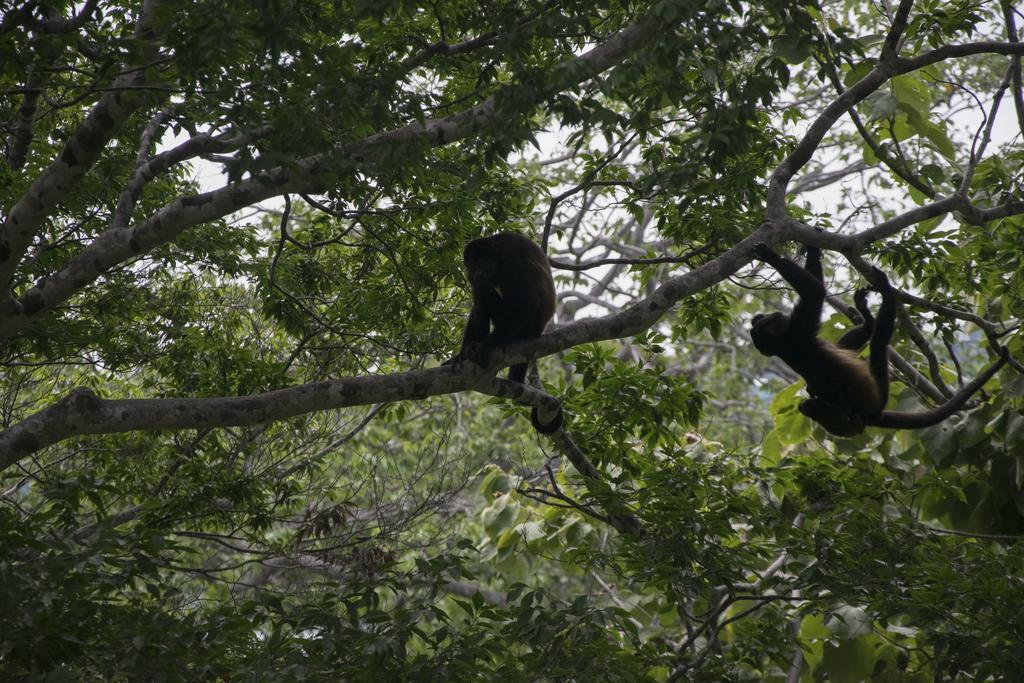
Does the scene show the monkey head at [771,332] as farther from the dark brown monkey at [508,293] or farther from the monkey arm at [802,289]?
the dark brown monkey at [508,293]

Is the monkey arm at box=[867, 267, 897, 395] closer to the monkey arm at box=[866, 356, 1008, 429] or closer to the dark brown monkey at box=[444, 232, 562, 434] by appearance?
the monkey arm at box=[866, 356, 1008, 429]

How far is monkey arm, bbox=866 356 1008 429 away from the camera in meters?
5.43

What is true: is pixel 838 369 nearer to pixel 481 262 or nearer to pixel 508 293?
pixel 508 293

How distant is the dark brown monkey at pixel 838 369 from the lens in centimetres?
549

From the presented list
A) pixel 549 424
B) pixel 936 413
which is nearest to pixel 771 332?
pixel 936 413

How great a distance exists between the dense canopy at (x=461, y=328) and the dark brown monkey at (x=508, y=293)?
0.73 feet

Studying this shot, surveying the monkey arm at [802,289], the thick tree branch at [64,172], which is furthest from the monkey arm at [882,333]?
the thick tree branch at [64,172]

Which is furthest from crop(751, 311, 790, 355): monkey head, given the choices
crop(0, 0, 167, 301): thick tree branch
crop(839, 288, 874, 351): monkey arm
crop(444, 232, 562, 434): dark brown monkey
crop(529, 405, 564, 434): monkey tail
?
crop(0, 0, 167, 301): thick tree branch

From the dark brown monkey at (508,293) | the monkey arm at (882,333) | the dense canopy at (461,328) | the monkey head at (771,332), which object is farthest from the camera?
the monkey head at (771,332)

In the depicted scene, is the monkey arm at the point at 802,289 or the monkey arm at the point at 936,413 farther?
the monkey arm at the point at 936,413

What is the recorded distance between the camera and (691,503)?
16.1 ft

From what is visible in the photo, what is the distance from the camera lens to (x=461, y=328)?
7.37 meters

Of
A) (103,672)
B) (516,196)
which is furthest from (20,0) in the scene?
(516,196)

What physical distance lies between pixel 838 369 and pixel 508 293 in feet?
7.42
